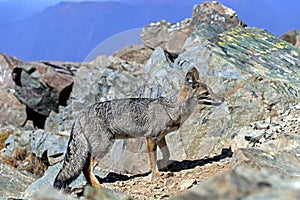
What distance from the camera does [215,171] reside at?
9750 millimetres

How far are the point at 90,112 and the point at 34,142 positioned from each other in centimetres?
867

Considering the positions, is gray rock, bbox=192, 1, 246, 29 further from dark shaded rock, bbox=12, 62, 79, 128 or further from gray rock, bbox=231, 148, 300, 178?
gray rock, bbox=231, 148, 300, 178

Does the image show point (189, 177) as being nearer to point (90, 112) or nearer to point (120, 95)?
point (90, 112)

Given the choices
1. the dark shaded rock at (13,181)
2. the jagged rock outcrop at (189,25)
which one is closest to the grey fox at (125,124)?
the dark shaded rock at (13,181)

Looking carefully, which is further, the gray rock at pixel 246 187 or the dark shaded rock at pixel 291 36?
the dark shaded rock at pixel 291 36

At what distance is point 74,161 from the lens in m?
9.33

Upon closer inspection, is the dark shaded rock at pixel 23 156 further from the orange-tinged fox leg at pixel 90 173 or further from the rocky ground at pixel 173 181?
the orange-tinged fox leg at pixel 90 173

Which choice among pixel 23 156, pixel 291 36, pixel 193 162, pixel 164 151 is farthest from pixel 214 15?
pixel 164 151

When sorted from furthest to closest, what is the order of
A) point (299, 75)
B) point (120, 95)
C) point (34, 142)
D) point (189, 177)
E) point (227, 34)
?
1. point (120, 95)
2. point (34, 142)
3. point (227, 34)
4. point (299, 75)
5. point (189, 177)

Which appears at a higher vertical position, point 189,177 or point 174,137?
point 174,137

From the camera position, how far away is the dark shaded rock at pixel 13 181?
10695 mm

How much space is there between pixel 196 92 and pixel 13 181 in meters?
4.69

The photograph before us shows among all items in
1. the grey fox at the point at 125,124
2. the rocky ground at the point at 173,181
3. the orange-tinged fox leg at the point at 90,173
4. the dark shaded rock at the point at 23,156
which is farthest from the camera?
the dark shaded rock at the point at 23,156

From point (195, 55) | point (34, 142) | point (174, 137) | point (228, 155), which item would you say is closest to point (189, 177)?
point (228, 155)
